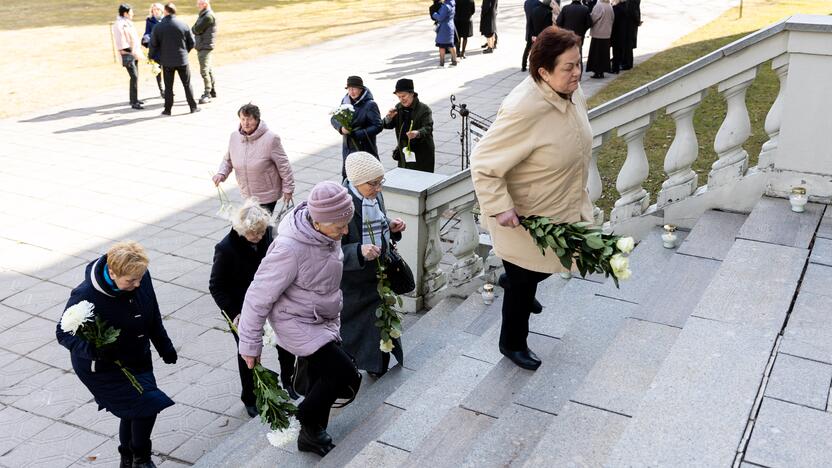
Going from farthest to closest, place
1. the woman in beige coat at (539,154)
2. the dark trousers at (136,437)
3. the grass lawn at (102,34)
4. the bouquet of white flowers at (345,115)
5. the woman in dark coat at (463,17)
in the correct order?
the woman in dark coat at (463,17) → the grass lawn at (102,34) → the bouquet of white flowers at (345,115) → the dark trousers at (136,437) → the woman in beige coat at (539,154)

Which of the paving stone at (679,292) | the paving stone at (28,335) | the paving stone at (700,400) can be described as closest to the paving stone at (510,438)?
the paving stone at (700,400)

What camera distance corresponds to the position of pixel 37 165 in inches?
479

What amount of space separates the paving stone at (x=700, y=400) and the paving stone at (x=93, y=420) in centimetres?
378

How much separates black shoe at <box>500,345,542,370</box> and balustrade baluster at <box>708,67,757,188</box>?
1.99 metres

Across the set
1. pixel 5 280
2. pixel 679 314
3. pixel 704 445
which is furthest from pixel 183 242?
pixel 704 445

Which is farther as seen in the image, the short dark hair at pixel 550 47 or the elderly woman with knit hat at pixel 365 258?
the elderly woman with knit hat at pixel 365 258

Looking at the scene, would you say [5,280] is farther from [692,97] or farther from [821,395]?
[821,395]

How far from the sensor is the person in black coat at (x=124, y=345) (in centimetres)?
469

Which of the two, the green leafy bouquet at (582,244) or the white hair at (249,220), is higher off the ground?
the green leafy bouquet at (582,244)

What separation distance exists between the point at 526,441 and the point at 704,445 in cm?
89

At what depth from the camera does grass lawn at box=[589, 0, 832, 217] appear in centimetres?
957

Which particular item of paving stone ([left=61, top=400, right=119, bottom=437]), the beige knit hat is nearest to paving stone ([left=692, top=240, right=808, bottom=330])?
the beige knit hat

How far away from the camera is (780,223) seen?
5.34m

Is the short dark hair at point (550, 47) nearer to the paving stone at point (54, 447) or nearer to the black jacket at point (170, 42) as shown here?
the paving stone at point (54, 447)
